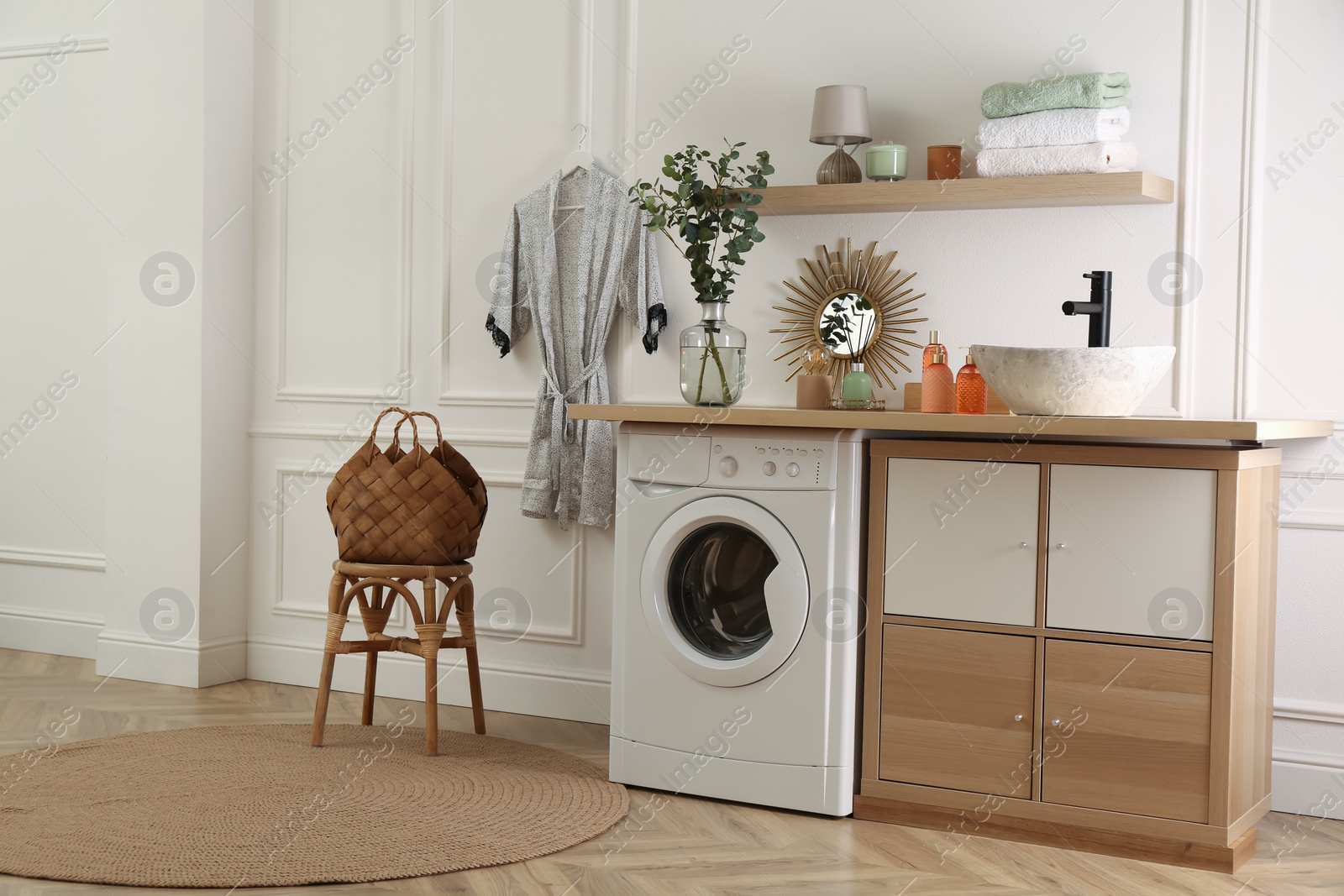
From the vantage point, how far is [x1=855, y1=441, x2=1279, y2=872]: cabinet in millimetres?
2379

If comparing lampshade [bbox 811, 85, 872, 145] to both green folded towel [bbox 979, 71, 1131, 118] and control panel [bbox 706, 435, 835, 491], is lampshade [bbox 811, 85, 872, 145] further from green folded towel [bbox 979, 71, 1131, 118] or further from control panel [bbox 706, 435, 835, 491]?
control panel [bbox 706, 435, 835, 491]

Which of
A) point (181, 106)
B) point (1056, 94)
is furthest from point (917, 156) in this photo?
point (181, 106)

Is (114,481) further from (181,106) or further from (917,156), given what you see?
(917,156)

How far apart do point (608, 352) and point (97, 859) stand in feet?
6.17

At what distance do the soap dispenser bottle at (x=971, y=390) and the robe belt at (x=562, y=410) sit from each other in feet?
3.59

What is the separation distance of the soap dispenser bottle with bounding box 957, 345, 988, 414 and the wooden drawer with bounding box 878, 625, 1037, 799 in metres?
0.58

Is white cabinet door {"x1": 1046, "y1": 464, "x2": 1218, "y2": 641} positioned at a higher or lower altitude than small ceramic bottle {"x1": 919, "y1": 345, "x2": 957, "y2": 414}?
lower

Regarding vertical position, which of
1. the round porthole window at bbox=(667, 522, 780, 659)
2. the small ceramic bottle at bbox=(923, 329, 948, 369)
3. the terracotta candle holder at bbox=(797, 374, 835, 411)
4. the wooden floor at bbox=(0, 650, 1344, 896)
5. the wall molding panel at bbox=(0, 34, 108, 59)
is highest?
the wall molding panel at bbox=(0, 34, 108, 59)

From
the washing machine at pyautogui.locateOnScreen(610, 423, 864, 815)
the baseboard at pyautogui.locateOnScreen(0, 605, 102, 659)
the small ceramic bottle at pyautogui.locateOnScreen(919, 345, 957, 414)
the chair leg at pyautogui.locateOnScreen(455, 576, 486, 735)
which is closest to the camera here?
the washing machine at pyautogui.locateOnScreen(610, 423, 864, 815)

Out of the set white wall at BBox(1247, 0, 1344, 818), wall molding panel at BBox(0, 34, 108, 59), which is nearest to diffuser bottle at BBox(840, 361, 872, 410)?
white wall at BBox(1247, 0, 1344, 818)

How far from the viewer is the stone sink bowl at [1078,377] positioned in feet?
8.05

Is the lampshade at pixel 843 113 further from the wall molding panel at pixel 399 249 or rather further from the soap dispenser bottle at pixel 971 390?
the wall molding panel at pixel 399 249

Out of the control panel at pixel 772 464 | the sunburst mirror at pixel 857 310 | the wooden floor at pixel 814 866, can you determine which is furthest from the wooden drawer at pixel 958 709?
the sunburst mirror at pixel 857 310

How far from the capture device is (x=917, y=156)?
314 cm
